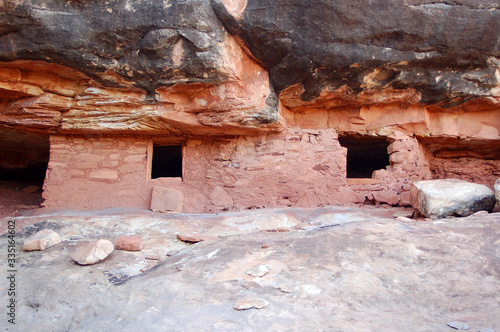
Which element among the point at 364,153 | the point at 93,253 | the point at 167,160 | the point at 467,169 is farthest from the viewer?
the point at 167,160

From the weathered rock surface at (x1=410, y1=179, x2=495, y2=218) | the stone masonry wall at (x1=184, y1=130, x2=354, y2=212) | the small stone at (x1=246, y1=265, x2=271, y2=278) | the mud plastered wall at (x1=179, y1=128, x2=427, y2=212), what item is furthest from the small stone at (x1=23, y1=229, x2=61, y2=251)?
the weathered rock surface at (x1=410, y1=179, x2=495, y2=218)

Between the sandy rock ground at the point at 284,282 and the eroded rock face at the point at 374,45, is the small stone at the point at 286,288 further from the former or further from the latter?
the eroded rock face at the point at 374,45

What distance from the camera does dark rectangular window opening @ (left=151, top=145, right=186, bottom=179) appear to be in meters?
6.63

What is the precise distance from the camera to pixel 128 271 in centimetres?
233

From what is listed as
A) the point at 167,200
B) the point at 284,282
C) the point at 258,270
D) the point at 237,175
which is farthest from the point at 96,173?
the point at 284,282

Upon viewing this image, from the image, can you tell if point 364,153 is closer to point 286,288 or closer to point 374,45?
point 374,45

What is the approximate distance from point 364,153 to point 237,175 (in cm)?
275

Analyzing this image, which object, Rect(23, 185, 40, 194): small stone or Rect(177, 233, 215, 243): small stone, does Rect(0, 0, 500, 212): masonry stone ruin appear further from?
Rect(177, 233, 215, 243): small stone

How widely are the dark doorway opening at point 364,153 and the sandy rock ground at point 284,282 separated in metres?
3.03

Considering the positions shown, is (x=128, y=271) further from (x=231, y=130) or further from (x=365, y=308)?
(x=231, y=130)

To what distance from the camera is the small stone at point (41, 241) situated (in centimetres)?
263

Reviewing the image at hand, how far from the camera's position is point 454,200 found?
11.6ft

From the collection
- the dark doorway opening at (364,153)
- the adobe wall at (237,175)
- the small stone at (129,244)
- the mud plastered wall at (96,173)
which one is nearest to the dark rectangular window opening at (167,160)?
the mud plastered wall at (96,173)

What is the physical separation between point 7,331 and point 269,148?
148 inches
